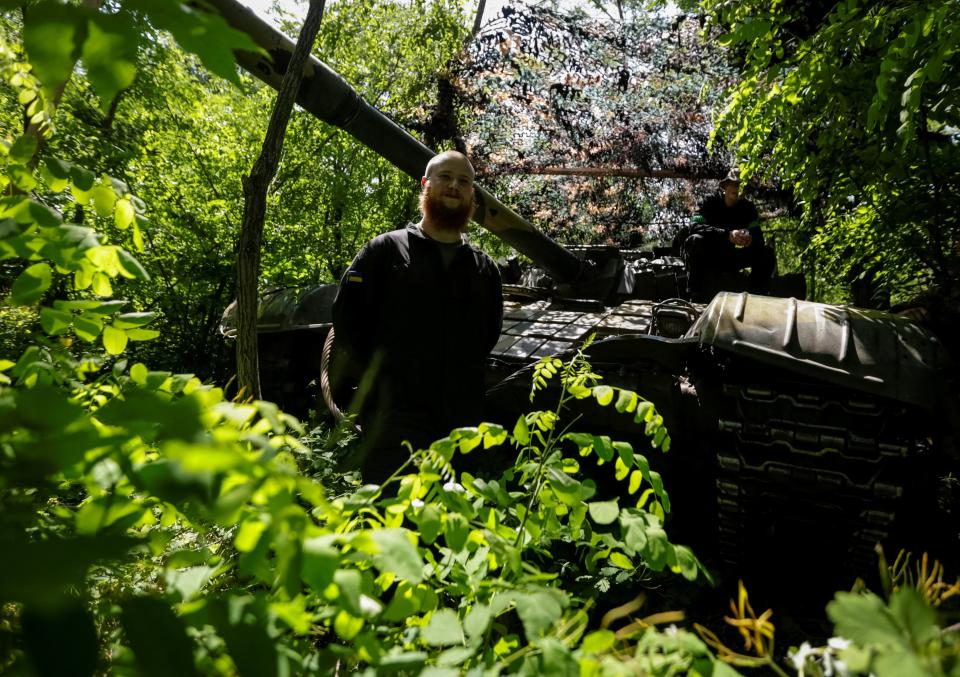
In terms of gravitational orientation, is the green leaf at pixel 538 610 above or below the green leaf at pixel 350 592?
below

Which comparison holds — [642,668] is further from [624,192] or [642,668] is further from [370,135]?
[624,192]

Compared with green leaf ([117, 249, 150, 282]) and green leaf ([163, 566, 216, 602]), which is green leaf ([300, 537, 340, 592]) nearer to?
green leaf ([163, 566, 216, 602])

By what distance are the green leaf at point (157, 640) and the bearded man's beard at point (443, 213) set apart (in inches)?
110

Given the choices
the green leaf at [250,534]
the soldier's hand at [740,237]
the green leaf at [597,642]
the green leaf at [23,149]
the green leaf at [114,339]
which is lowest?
the green leaf at [597,642]

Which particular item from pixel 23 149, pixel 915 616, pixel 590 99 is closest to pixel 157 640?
pixel 915 616

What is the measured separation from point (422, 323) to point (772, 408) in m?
1.74

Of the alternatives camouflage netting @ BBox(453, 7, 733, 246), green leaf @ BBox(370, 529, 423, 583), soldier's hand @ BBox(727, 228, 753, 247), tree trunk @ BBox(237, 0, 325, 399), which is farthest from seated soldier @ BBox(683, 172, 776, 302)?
camouflage netting @ BBox(453, 7, 733, 246)

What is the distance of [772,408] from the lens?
2.86 meters

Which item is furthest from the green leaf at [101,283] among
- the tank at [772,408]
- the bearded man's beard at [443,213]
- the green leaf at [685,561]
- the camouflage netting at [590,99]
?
the camouflage netting at [590,99]

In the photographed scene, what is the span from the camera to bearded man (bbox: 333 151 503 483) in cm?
291

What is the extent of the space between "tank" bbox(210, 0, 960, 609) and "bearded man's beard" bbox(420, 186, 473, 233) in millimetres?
916

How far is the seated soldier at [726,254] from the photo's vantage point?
5.68 meters

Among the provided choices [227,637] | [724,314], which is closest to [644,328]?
[724,314]

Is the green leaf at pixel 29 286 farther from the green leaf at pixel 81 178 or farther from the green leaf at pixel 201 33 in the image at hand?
the green leaf at pixel 201 33
